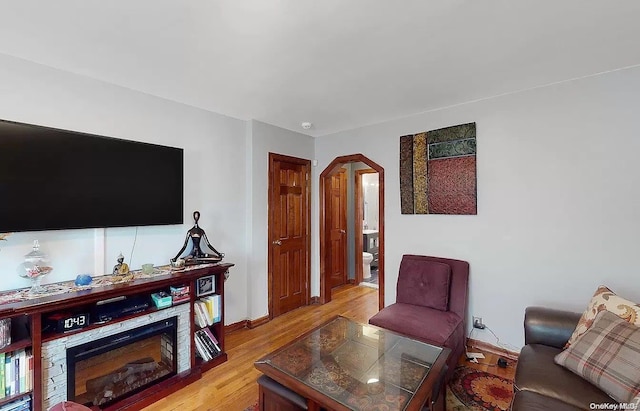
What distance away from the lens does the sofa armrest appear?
1872mm

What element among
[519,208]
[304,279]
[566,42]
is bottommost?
[304,279]

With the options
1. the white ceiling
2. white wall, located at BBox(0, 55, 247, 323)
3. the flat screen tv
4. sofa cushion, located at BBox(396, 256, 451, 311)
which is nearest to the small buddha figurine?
white wall, located at BBox(0, 55, 247, 323)

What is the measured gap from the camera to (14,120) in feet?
6.48

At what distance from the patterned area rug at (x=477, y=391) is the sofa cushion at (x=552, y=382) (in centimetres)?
47

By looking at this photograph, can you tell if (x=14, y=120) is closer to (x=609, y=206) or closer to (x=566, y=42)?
(x=566, y=42)

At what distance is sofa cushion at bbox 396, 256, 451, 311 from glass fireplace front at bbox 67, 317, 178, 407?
217 centimetres

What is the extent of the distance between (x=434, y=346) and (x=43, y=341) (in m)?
2.46

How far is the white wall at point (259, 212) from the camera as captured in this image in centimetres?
341

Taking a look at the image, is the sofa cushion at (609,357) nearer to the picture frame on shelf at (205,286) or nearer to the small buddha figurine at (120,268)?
the picture frame on shelf at (205,286)

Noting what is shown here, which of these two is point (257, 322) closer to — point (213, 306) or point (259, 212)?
point (213, 306)

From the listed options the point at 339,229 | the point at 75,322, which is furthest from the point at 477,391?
the point at 339,229

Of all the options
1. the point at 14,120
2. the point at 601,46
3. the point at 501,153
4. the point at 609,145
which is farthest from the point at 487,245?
the point at 14,120

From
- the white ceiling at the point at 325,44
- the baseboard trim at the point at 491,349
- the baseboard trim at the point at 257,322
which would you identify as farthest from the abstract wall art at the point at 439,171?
the baseboard trim at the point at 257,322

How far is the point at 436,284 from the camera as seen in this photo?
2.81 meters
